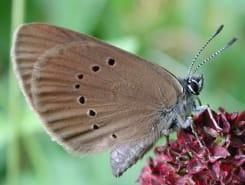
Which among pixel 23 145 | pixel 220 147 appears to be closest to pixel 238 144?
pixel 220 147

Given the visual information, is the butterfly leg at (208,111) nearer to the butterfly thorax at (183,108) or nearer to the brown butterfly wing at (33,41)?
the butterfly thorax at (183,108)

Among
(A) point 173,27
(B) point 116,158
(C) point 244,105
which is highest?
(A) point 173,27

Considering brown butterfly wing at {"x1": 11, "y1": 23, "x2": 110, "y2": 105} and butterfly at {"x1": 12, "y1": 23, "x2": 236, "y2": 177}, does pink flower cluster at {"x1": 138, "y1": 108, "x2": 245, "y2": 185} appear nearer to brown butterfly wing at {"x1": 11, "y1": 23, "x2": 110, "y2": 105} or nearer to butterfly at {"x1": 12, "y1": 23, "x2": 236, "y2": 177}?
butterfly at {"x1": 12, "y1": 23, "x2": 236, "y2": 177}

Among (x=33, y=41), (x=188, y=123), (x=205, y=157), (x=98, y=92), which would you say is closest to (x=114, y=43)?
(x=98, y=92)

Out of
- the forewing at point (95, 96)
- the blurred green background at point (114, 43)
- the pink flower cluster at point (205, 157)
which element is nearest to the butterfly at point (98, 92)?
the forewing at point (95, 96)

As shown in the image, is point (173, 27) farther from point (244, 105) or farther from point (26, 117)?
point (26, 117)
